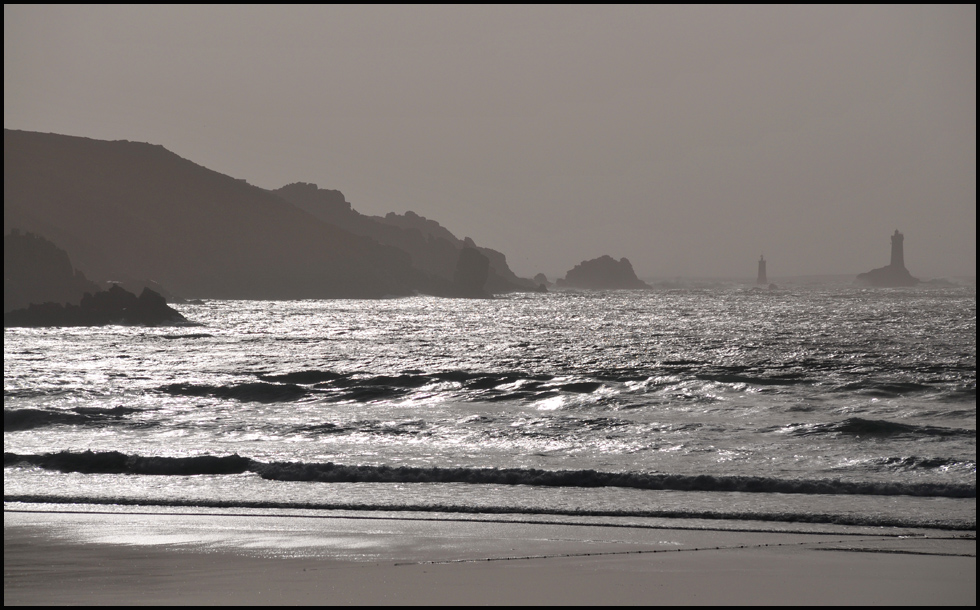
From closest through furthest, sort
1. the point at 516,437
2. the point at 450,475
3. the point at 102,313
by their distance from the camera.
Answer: the point at 450,475
the point at 516,437
the point at 102,313

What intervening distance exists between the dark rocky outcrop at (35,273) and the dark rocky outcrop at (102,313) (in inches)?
874

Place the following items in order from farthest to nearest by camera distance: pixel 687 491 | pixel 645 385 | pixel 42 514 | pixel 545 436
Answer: pixel 645 385
pixel 545 436
pixel 687 491
pixel 42 514

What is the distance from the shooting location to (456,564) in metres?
9.55

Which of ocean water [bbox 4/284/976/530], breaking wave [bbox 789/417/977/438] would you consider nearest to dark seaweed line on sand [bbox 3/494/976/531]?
ocean water [bbox 4/284/976/530]

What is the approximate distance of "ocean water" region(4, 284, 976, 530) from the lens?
42.8ft

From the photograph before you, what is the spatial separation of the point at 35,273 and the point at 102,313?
29.8 m

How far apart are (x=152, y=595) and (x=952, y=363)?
42352 millimetres

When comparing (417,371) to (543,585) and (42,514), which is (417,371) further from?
(543,585)

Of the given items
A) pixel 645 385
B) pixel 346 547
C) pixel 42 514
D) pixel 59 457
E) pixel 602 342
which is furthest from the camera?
pixel 602 342

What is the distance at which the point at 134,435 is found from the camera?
20.0 metres

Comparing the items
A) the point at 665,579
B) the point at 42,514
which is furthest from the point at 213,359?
the point at 665,579

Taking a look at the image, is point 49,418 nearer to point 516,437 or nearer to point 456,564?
point 516,437

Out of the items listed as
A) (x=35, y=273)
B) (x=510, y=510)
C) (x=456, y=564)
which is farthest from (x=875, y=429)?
(x=35, y=273)

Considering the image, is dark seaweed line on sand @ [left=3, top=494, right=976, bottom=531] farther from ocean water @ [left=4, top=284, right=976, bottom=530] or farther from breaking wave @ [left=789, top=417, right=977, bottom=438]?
breaking wave @ [left=789, top=417, right=977, bottom=438]
